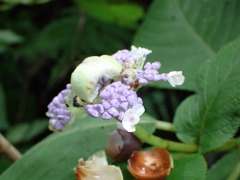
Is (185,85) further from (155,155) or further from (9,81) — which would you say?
(9,81)

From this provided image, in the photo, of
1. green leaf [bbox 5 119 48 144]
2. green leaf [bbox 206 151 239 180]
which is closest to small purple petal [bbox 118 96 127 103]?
green leaf [bbox 206 151 239 180]

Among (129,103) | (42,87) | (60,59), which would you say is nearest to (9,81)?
(42,87)

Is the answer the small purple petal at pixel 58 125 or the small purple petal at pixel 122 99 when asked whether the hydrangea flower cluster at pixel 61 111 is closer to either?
the small purple petal at pixel 58 125

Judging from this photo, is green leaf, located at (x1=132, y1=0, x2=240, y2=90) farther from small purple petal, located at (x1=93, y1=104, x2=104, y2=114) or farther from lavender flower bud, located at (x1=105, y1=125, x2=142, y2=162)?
small purple petal, located at (x1=93, y1=104, x2=104, y2=114)

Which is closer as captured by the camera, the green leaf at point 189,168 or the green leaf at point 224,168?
the green leaf at point 189,168

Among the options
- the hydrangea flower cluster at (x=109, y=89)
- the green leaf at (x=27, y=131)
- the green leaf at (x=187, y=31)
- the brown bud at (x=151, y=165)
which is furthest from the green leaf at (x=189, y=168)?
the green leaf at (x=27, y=131)

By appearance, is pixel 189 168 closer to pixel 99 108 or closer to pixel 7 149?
pixel 99 108

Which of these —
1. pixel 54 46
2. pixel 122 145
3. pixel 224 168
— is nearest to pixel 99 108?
pixel 122 145
